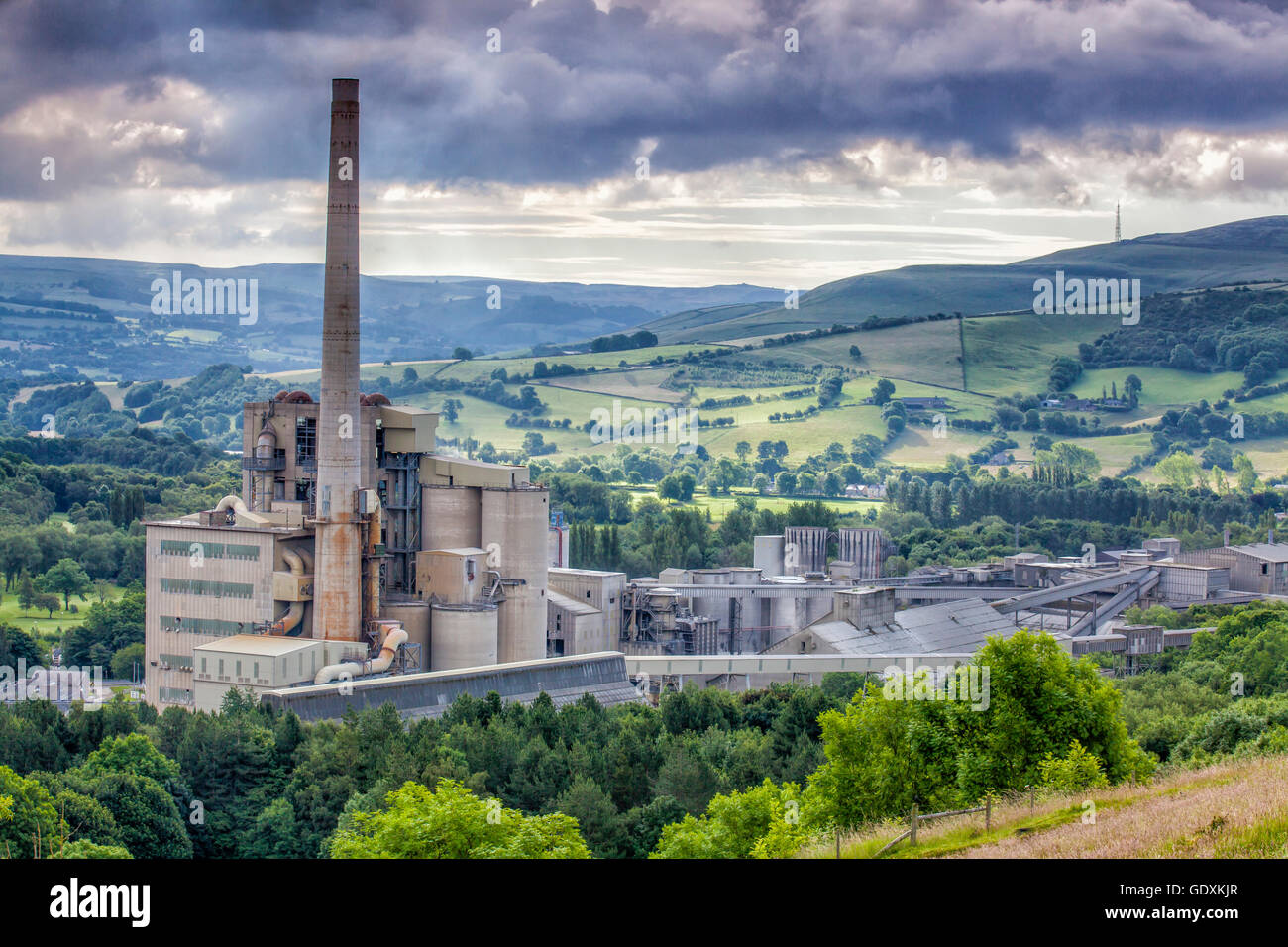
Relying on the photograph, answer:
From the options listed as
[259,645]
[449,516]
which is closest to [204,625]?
[259,645]

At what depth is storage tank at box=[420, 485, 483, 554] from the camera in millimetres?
60812

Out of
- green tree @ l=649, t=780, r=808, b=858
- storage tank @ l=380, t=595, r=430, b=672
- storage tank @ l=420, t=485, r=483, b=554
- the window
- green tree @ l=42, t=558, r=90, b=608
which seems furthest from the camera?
green tree @ l=42, t=558, r=90, b=608

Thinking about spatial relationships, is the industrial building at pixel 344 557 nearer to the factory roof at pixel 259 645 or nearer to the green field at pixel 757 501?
the factory roof at pixel 259 645

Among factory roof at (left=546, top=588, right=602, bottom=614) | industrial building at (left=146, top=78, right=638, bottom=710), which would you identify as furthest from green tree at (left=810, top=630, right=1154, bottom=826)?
factory roof at (left=546, top=588, right=602, bottom=614)

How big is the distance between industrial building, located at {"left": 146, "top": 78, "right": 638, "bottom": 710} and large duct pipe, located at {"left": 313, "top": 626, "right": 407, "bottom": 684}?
7cm

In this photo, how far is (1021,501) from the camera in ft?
462

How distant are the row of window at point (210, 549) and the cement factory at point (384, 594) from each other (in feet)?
0.18

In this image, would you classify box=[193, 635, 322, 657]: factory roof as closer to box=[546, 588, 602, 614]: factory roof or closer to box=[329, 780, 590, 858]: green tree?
box=[546, 588, 602, 614]: factory roof

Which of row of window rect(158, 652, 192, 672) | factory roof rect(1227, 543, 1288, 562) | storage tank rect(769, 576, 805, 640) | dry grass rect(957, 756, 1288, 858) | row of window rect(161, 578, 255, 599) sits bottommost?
storage tank rect(769, 576, 805, 640)

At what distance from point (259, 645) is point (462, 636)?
7.87 metres

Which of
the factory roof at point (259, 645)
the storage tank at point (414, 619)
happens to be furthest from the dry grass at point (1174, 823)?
the storage tank at point (414, 619)

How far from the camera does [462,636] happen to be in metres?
57.3
